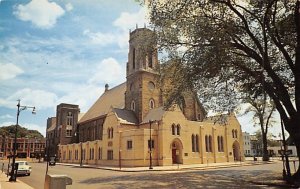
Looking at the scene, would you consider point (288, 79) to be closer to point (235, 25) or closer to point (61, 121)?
point (235, 25)

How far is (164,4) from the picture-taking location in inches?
737

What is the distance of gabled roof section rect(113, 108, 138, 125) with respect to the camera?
1804 inches

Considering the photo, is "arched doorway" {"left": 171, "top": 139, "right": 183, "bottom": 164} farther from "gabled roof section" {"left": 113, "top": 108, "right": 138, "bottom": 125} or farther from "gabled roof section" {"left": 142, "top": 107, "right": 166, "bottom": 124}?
"gabled roof section" {"left": 113, "top": 108, "right": 138, "bottom": 125}

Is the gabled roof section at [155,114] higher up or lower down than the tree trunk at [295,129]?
higher up

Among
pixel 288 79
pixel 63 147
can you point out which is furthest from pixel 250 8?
pixel 63 147

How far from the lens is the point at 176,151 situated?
43.8 meters

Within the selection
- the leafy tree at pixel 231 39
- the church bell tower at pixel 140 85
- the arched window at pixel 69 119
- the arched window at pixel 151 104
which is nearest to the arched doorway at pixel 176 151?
the church bell tower at pixel 140 85

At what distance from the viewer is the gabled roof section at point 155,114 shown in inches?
1699

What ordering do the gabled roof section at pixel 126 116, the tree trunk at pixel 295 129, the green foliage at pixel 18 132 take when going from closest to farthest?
the tree trunk at pixel 295 129, the gabled roof section at pixel 126 116, the green foliage at pixel 18 132

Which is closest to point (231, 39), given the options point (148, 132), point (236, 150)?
point (148, 132)

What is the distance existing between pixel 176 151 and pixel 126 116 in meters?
10.6

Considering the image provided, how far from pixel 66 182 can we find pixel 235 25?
1594 cm

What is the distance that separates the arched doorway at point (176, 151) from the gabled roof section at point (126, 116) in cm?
787

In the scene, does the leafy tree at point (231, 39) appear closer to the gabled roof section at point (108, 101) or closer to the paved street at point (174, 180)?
the paved street at point (174, 180)
